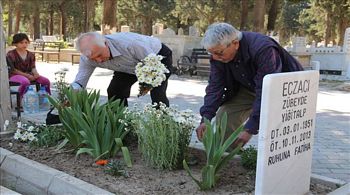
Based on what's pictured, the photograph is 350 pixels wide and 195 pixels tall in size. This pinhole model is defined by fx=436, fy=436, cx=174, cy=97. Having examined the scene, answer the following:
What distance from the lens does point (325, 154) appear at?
5293 mm

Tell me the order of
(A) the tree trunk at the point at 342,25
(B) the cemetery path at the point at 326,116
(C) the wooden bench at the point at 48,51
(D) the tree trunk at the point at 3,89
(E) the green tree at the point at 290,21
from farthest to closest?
(E) the green tree at the point at 290,21 < (A) the tree trunk at the point at 342,25 < (C) the wooden bench at the point at 48,51 < (D) the tree trunk at the point at 3,89 < (B) the cemetery path at the point at 326,116

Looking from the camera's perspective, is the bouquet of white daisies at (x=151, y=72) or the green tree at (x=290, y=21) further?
the green tree at (x=290, y=21)

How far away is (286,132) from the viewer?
9.66 ft

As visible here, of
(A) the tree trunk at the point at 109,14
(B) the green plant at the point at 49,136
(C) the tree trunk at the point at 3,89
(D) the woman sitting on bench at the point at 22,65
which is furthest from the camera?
(A) the tree trunk at the point at 109,14

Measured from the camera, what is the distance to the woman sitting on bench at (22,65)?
7.08 m

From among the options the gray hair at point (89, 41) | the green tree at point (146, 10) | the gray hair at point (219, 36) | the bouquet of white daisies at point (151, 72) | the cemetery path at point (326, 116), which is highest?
the green tree at point (146, 10)

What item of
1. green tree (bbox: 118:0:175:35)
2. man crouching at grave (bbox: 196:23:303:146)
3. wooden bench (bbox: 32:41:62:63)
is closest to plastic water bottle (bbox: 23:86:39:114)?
man crouching at grave (bbox: 196:23:303:146)

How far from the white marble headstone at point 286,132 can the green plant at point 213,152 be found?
0.35 meters

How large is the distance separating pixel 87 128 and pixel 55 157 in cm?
48

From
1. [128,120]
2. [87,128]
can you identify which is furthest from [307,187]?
[87,128]

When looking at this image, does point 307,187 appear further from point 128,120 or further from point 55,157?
point 55,157

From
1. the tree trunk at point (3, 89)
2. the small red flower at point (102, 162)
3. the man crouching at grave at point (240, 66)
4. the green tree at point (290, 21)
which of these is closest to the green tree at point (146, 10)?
the green tree at point (290, 21)

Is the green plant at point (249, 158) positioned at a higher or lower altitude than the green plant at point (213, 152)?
lower

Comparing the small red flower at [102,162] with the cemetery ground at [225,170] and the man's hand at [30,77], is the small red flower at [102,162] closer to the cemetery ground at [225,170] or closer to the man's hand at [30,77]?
the cemetery ground at [225,170]
